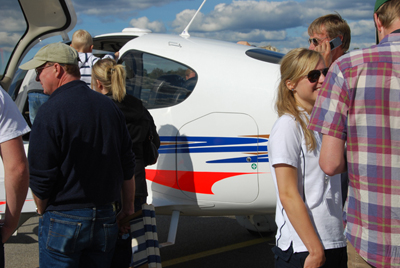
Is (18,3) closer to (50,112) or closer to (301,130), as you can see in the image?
(50,112)

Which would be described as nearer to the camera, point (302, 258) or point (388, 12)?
point (388, 12)

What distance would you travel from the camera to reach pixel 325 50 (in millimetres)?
3227

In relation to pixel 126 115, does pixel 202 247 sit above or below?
below

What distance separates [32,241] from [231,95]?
12.1ft

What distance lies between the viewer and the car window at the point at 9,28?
4.36 meters

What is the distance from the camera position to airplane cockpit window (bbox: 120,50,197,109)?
3752 mm

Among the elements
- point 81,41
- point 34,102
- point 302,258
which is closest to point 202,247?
point 34,102

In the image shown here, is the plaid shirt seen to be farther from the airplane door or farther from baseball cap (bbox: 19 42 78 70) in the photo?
the airplane door

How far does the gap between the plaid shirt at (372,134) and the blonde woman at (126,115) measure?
1.97m

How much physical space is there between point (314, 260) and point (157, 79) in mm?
2601

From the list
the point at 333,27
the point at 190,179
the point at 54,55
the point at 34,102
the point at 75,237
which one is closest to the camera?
the point at 75,237

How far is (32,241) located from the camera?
215 inches

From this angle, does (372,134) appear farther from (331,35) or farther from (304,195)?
(331,35)

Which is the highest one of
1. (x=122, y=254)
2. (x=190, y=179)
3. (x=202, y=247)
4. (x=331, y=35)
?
(x=331, y=35)
